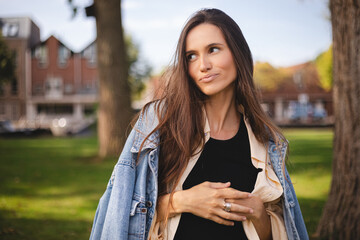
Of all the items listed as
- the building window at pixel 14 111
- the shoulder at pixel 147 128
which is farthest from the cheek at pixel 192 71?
the building window at pixel 14 111

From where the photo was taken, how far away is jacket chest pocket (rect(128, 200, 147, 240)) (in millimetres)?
1859

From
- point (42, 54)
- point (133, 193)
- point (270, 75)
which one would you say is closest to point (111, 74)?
point (133, 193)

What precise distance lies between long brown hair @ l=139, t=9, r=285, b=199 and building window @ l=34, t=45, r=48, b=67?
144 feet

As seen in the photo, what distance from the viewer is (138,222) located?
1.87m

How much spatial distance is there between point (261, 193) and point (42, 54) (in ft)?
149

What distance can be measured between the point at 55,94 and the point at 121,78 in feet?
122

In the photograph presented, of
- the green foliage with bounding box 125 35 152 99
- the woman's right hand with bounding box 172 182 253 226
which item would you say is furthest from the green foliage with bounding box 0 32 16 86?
the green foliage with bounding box 125 35 152 99

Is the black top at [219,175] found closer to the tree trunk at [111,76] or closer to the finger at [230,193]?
the finger at [230,193]

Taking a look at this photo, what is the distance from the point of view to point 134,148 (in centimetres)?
188

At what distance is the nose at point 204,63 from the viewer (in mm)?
2041

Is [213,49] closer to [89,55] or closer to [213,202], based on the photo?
[213,202]

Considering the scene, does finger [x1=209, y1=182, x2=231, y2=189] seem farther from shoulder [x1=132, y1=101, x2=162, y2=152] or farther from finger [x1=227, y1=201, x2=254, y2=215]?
shoulder [x1=132, y1=101, x2=162, y2=152]

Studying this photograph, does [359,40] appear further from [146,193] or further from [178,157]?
[146,193]

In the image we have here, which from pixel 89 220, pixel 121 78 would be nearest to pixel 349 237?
pixel 89 220
